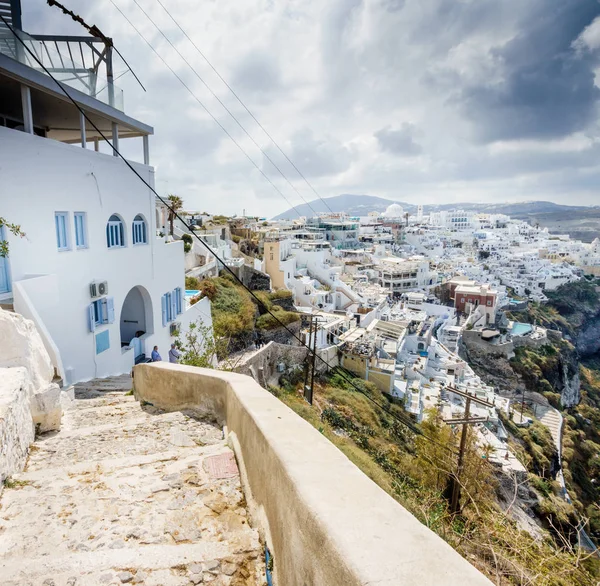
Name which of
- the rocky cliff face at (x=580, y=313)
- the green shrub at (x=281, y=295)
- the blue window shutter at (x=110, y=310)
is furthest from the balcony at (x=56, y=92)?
the rocky cliff face at (x=580, y=313)

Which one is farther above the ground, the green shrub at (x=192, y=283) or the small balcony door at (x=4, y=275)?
the small balcony door at (x=4, y=275)

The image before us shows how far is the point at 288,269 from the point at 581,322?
53.9 metres

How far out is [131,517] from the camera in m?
2.71

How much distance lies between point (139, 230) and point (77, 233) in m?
2.73

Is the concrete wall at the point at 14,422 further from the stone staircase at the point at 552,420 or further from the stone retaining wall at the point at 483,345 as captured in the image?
the stone retaining wall at the point at 483,345

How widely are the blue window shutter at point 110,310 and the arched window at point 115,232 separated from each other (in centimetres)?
142

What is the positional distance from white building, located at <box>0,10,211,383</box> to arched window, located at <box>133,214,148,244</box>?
0.10 ft

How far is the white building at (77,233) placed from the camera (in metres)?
7.61

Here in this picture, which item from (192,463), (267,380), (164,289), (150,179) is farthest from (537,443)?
(192,463)

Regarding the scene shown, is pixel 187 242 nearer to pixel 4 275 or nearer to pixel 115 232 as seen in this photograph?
pixel 115 232

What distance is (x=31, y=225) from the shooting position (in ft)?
25.9

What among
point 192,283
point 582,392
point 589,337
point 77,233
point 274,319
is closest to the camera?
point 77,233

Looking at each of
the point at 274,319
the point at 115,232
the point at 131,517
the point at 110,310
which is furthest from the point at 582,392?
the point at 131,517

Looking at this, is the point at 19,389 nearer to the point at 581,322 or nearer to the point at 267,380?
the point at 267,380
